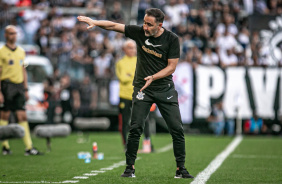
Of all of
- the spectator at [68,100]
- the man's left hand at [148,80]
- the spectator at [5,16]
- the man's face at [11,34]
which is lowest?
the spectator at [68,100]

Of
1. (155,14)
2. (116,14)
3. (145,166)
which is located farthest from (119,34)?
(155,14)

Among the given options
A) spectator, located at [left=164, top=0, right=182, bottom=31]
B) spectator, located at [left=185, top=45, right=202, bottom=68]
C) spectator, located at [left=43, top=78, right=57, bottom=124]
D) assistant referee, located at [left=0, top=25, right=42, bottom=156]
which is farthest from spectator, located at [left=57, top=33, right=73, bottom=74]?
assistant referee, located at [left=0, top=25, right=42, bottom=156]

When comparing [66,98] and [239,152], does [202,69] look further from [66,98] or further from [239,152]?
[239,152]

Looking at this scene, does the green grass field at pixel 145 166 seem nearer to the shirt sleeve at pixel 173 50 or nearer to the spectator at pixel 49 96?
the shirt sleeve at pixel 173 50

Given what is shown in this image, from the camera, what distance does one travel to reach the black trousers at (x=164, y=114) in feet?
24.2

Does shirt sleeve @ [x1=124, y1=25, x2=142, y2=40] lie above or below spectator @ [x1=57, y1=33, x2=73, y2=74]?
above

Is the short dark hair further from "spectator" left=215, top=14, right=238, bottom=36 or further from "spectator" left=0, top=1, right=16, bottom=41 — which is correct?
"spectator" left=0, top=1, right=16, bottom=41

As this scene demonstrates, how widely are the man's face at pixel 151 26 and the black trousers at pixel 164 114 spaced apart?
73 centimetres

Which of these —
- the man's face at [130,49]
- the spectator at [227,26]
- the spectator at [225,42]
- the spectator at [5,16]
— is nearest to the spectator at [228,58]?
the spectator at [225,42]

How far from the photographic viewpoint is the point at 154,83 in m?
7.46

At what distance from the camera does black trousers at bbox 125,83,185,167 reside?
24.2ft

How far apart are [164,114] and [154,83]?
0.43 meters

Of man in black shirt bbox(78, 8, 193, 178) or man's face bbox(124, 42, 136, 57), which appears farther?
man's face bbox(124, 42, 136, 57)

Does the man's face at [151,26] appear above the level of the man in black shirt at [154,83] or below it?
above
